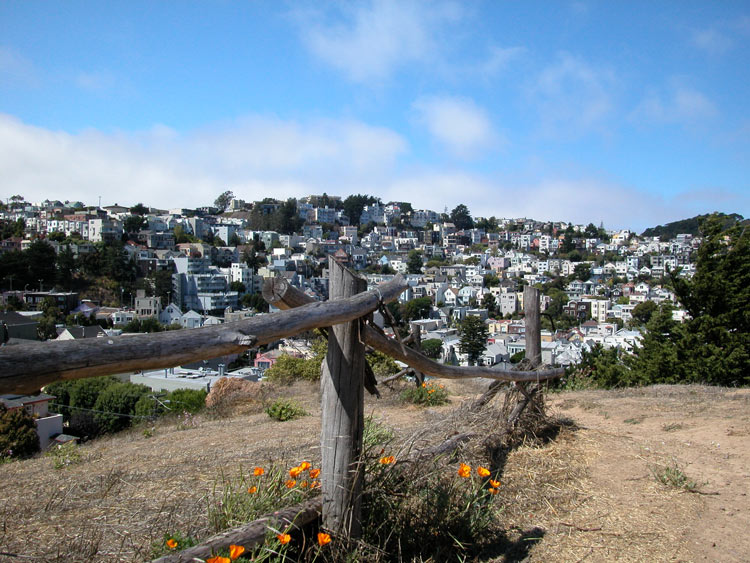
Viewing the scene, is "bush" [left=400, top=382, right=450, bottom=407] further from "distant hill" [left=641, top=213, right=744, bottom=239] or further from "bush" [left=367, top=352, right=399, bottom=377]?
"distant hill" [left=641, top=213, right=744, bottom=239]

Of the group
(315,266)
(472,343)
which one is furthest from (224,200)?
(472,343)

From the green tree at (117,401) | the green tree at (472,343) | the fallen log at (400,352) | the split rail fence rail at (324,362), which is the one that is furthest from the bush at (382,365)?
the green tree at (472,343)

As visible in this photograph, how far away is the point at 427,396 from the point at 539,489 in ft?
13.2

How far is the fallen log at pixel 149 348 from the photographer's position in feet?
4.48

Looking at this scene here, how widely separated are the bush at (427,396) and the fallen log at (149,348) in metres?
5.47

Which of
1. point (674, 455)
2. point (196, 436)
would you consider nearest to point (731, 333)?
point (674, 455)

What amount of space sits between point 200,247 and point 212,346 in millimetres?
89893

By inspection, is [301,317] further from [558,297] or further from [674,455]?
[558,297]

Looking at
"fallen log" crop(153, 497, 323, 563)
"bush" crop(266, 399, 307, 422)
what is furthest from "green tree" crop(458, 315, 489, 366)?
"fallen log" crop(153, 497, 323, 563)

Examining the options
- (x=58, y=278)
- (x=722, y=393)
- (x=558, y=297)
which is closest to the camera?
(x=722, y=393)

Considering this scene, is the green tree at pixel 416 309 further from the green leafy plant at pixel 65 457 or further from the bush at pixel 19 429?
the green leafy plant at pixel 65 457

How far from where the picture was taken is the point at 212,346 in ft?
5.94

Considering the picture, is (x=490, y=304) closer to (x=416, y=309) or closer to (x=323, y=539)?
(x=416, y=309)

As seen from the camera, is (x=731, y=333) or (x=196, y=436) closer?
(x=196, y=436)
